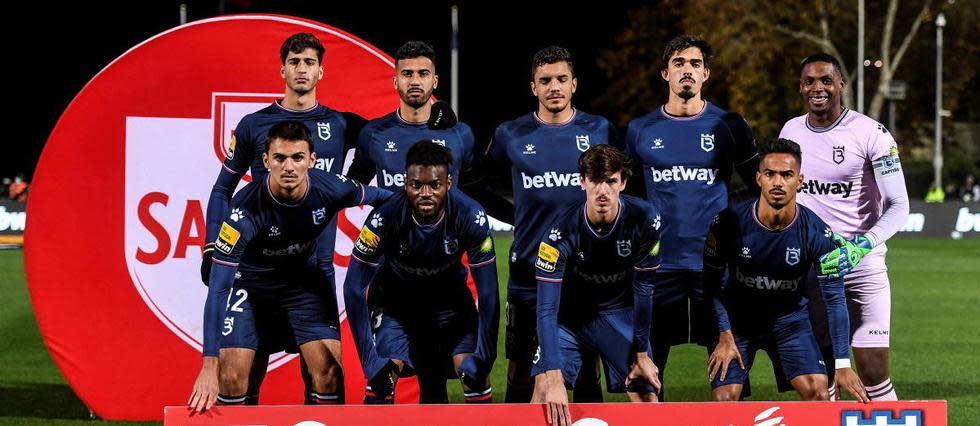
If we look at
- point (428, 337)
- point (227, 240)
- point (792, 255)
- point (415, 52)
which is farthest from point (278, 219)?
point (792, 255)

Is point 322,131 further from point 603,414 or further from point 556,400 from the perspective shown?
point 603,414

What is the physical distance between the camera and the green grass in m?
8.93

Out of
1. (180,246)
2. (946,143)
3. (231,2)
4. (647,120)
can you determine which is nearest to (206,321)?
(180,246)

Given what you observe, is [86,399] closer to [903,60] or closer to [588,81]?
[903,60]

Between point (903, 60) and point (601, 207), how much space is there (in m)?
41.1

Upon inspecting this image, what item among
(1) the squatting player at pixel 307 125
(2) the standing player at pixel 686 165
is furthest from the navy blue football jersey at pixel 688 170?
(1) the squatting player at pixel 307 125

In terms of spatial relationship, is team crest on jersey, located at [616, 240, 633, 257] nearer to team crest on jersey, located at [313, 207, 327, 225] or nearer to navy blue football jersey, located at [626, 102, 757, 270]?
navy blue football jersey, located at [626, 102, 757, 270]

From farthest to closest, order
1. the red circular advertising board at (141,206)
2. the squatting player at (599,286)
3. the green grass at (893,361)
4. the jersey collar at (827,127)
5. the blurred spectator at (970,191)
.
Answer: the blurred spectator at (970,191), the green grass at (893,361), the red circular advertising board at (141,206), the jersey collar at (827,127), the squatting player at (599,286)

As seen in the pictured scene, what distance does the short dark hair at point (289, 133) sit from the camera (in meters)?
6.39

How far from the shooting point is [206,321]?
6.37 meters

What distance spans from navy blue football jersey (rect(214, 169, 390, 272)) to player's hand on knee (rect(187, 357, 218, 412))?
561 millimetres

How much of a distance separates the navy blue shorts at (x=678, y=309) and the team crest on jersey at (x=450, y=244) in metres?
1.17

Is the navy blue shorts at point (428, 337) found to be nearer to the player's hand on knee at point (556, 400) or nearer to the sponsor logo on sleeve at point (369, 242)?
the sponsor logo on sleeve at point (369, 242)

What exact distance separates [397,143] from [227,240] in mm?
1107
